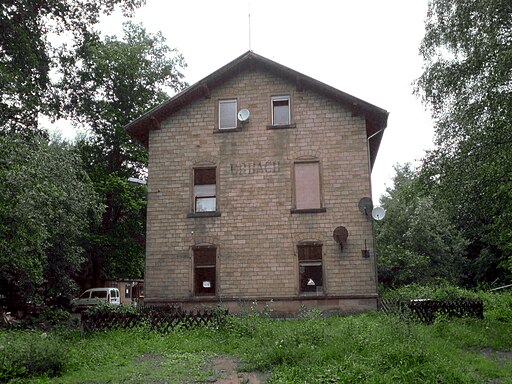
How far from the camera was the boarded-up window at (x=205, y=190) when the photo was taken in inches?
740

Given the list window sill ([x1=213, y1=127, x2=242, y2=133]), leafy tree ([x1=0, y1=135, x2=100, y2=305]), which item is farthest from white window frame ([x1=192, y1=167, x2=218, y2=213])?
leafy tree ([x1=0, y1=135, x2=100, y2=305])

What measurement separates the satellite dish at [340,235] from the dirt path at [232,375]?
7.94 meters

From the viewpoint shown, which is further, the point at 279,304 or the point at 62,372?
the point at 279,304

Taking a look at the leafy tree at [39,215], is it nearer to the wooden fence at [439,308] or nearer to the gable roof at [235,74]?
the gable roof at [235,74]

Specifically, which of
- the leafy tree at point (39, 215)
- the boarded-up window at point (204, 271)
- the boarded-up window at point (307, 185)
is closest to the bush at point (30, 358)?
the leafy tree at point (39, 215)

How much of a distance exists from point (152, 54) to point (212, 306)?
21385 millimetres

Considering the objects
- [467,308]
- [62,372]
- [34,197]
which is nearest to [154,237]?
[34,197]

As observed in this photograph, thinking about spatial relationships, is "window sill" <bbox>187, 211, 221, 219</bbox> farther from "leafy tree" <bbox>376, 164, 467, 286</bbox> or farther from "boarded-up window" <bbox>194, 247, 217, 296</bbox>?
"leafy tree" <bbox>376, 164, 467, 286</bbox>

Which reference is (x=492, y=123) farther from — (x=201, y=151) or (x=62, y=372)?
(x=62, y=372)

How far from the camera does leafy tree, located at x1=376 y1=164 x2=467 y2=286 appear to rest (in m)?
32.7

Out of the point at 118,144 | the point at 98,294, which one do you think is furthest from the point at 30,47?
the point at 98,294

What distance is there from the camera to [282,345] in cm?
998

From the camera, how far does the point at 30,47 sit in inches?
474

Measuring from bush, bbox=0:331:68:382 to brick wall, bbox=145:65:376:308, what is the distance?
828 cm
